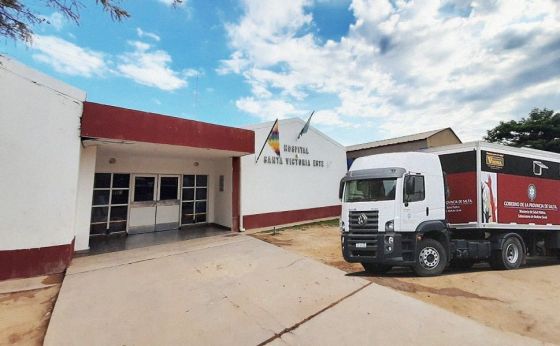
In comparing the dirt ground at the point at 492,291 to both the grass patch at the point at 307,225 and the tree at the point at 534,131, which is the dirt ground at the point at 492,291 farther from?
the tree at the point at 534,131

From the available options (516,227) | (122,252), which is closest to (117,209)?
(122,252)

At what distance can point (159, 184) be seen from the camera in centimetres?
1182

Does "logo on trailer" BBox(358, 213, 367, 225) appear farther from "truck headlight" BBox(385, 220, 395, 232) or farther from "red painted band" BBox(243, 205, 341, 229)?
"red painted band" BBox(243, 205, 341, 229)

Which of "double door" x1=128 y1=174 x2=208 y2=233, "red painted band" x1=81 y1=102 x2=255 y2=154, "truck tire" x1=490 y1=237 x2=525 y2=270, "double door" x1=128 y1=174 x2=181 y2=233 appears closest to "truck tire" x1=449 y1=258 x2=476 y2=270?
"truck tire" x1=490 y1=237 x2=525 y2=270

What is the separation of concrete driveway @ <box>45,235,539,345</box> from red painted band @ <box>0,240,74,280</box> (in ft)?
1.35

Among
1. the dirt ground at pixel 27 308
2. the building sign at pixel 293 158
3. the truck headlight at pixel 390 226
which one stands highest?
the building sign at pixel 293 158

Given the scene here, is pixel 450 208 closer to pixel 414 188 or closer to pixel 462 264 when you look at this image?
pixel 462 264

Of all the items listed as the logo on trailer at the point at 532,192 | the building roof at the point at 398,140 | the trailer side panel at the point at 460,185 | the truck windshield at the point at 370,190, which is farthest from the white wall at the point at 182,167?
the building roof at the point at 398,140

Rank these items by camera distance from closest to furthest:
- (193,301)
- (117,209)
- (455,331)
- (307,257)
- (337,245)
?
(455,331), (193,301), (307,257), (337,245), (117,209)

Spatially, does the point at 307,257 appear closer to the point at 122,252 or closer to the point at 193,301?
the point at 193,301

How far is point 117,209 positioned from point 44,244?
4.44 m

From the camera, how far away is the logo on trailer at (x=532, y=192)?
8453mm

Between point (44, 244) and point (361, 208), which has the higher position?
point (361, 208)

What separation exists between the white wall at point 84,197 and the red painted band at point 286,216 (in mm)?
5726
